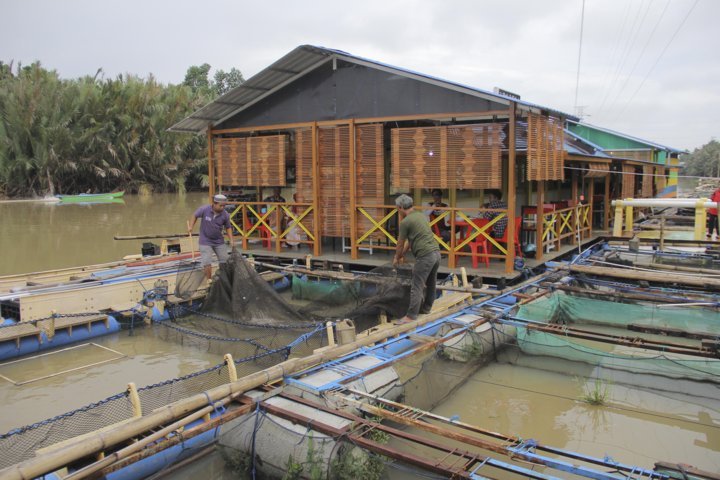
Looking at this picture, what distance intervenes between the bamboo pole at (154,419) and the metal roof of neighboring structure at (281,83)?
16.7 feet

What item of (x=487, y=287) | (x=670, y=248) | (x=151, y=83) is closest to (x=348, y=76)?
(x=487, y=287)

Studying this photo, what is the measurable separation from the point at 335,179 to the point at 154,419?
749 centimetres

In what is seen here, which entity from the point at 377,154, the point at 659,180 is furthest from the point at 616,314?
the point at 659,180

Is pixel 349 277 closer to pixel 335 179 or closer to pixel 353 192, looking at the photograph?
pixel 353 192

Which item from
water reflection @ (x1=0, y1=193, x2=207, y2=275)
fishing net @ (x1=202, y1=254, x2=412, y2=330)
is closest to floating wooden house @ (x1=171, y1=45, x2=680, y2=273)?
fishing net @ (x1=202, y1=254, x2=412, y2=330)

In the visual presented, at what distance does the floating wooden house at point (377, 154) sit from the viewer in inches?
371

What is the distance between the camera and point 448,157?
9.63 meters

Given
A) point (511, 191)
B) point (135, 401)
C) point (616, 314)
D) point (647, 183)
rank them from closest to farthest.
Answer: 1. point (135, 401)
2. point (616, 314)
3. point (511, 191)
4. point (647, 183)

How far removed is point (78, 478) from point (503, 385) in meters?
4.26

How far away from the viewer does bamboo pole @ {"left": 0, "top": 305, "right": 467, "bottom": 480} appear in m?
3.36

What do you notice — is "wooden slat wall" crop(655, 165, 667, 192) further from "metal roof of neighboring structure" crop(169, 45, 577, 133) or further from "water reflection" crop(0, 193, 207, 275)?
"water reflection" crop(0, 193, 207, 275)

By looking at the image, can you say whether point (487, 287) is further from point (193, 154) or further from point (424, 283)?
point (193, 154)

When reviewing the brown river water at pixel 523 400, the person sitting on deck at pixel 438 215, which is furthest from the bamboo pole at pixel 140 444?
the person sitting on deck at pixel 438 215

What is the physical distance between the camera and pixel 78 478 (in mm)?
3379
